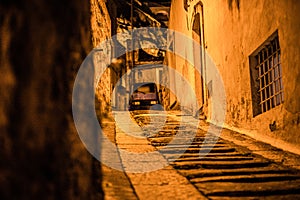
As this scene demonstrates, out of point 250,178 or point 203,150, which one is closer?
point 250,178

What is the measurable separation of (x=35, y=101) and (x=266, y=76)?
4807mm

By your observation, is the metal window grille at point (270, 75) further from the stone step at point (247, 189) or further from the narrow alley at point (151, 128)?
the stone step at point (247, 189)

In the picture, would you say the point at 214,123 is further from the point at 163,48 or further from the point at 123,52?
the point at 163,48

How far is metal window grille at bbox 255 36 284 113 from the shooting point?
16.6ft

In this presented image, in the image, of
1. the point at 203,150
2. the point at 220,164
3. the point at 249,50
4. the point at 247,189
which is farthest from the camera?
the point at 249,50

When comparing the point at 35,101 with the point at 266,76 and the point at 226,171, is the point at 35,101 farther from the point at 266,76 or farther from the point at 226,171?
the point at 266,76

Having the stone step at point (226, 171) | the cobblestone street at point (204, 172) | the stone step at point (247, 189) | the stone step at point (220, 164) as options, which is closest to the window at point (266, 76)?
the cobblestone street at point (204, 172)

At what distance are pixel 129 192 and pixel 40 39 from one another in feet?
5.49

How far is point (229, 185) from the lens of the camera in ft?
9.69

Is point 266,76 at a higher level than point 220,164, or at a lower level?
higher

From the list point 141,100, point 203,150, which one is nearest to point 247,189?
point 203,150

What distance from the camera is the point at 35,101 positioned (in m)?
1.19

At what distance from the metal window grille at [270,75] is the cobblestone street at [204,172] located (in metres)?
0.69

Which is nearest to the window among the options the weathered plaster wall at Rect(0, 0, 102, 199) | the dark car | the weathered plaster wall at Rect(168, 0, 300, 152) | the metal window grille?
the metal window grille
